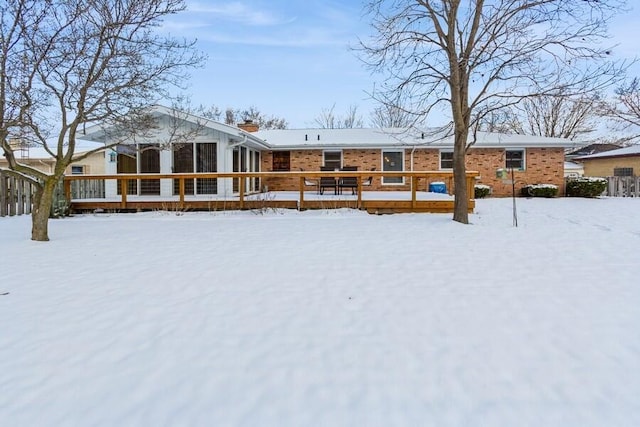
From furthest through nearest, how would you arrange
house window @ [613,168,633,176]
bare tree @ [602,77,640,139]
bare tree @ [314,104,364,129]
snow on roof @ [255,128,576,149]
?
bare tree @ [314,104,364,129] → house window @ [613,168,633,176] → bare tree @ [602,77,640,139] → snow on roof @ [255,128,576,149]

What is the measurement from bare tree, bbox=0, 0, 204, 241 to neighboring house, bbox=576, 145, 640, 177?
82.1 feet

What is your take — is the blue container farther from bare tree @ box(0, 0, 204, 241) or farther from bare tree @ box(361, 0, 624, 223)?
bare tree @ box(0, 0, 204, 241)

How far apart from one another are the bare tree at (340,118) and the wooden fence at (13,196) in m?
28.3

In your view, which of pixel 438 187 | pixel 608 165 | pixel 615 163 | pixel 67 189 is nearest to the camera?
pixel 67 189

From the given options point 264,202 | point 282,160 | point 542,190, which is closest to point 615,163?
point 542,190

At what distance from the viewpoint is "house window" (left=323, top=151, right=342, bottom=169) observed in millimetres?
17625

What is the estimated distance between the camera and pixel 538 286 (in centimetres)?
447

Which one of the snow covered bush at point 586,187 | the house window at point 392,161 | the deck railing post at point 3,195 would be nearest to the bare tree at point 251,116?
the house window at point 392,161

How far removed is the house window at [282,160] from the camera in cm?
1772

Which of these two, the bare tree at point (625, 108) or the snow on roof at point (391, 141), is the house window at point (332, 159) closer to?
the snow on roof at point (391, 141)

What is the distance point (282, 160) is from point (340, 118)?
21118mm

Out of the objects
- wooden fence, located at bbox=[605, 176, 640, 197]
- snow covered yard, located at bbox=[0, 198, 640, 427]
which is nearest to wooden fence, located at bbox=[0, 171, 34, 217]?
snow covered yard, located at bbox=[0, 198, 640, 427]

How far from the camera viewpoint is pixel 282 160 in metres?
17.8

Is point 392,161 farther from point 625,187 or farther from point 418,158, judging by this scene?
point 625,187
